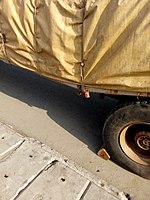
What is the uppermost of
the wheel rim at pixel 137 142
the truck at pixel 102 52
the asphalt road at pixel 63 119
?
the truck at pixel 102 52

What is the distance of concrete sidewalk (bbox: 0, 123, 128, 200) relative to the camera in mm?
2947

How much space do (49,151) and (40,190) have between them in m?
0.67

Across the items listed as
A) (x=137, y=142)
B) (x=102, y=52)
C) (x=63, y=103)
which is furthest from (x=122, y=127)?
(x=63, y=103)

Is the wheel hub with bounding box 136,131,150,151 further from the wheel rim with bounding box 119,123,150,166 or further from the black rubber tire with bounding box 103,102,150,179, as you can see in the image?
the black rubber tire with bounding box 103,102,150,179

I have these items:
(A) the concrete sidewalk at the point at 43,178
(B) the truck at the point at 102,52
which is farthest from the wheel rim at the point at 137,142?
→ (A) the concrete sidewalk at the point at 43,178

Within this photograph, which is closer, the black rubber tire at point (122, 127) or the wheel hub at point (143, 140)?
the black rubber tire at point (122, 127)

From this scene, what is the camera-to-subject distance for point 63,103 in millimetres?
4777

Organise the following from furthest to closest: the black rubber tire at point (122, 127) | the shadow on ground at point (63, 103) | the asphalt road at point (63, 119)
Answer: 1. the shadow on ground at point (63, 103)
2. the asphalt road at point (63, 119)
3. the black rubber tire at point (122, 127)

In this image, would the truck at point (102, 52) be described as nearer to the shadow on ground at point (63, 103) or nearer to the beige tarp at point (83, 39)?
the beige tarp at point (83, 39)

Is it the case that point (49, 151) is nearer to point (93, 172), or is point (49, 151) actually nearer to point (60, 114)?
A: point (93, 172)

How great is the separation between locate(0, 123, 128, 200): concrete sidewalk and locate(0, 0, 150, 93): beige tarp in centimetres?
108

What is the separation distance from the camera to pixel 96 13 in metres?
2.89

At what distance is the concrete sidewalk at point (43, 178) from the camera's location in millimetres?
2947

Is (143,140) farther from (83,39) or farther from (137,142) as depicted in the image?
(83,39)
